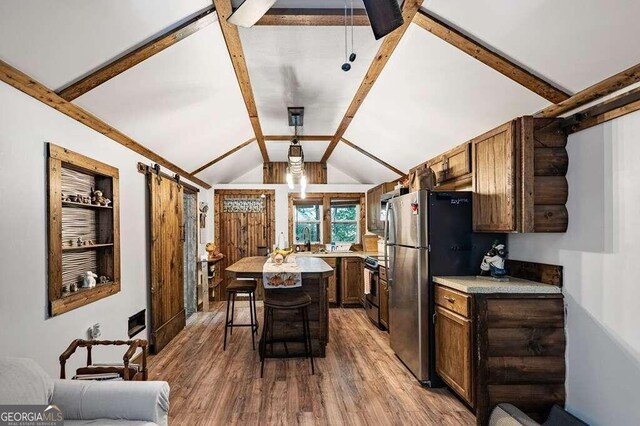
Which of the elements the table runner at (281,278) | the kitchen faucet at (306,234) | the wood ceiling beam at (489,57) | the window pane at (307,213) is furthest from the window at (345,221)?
the wood ceiling beam at (489,57)

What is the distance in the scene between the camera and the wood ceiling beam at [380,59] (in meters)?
2.23

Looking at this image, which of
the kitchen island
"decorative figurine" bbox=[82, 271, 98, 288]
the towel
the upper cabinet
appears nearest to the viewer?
the upper cabinet

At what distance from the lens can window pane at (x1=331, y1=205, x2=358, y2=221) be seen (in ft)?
23.8

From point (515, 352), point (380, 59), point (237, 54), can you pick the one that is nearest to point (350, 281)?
point (515, 352)

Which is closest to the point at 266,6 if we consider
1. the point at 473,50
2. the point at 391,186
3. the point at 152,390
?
the point at 473,50

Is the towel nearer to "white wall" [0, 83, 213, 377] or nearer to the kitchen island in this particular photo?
the kitchen island

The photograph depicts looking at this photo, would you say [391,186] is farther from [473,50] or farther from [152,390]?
[152,390]

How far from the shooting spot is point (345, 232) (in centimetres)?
729

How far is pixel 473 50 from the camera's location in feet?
7.95

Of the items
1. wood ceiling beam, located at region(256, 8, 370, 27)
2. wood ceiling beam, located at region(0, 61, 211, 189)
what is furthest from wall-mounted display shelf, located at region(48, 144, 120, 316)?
wood ceiling beam, located at region(256, 8, 370, 27)

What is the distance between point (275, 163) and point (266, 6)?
224 inches

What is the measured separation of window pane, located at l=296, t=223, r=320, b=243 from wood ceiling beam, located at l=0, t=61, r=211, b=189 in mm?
3584

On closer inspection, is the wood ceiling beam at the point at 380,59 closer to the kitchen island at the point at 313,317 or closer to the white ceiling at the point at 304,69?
the white ceiling at the point at 304,69

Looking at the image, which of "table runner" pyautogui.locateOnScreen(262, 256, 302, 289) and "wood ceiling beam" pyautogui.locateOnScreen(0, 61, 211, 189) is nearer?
"wood ceiling beam" pyautogui.locateOnScreen(0, 61, 211, 189)
